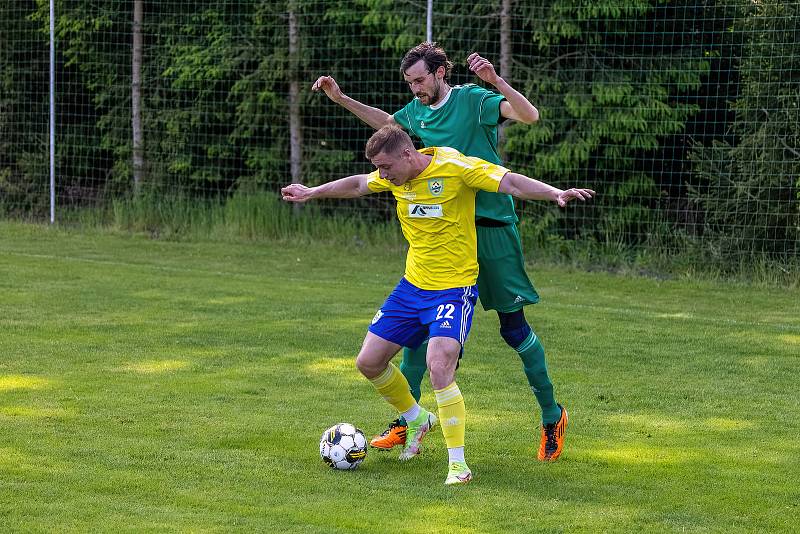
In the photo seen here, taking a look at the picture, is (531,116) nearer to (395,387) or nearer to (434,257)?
(434,257)

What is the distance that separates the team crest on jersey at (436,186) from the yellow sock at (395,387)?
96 centimetres

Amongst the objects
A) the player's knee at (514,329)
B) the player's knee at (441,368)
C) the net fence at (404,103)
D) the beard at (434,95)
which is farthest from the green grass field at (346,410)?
the net fence at (404,103)

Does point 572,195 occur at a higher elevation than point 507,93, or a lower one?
lower

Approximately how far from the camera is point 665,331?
401 inches

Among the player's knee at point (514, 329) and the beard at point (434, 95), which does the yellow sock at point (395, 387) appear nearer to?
the player's knee at point (514, 329)

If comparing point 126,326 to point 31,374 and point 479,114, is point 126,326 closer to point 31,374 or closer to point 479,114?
point 31,374

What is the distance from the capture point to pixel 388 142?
586cm

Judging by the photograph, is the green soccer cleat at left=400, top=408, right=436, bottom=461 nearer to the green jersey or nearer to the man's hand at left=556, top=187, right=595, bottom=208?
the green jersey

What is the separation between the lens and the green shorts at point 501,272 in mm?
6414

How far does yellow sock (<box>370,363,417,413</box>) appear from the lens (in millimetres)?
6289

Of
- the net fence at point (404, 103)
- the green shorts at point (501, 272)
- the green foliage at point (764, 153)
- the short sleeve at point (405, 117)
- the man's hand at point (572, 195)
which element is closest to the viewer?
the man's hand at point (572, 195)

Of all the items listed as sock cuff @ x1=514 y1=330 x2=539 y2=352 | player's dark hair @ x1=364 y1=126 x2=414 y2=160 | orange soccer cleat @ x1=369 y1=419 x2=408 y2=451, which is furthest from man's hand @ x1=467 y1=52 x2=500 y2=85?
orange soccer cleat @ x1=369 y1=419 x2=408 y2=451

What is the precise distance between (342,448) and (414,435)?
0.51m

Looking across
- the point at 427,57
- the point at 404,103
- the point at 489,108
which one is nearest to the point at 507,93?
the point at 489,108
